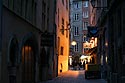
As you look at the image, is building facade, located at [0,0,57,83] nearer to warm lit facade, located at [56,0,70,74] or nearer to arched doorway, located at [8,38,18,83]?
arched doorway, located at [8,38,18,83]

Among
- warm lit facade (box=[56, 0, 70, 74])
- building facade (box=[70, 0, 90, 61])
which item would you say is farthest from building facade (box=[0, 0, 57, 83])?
building facade (box=[70, 0, 90, 61])

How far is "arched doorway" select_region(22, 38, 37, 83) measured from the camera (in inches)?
1050

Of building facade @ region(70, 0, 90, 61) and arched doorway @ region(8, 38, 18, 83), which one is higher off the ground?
building facade @ region(70, 0, 90, 61)

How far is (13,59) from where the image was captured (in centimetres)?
2238

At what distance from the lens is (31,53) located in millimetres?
29625

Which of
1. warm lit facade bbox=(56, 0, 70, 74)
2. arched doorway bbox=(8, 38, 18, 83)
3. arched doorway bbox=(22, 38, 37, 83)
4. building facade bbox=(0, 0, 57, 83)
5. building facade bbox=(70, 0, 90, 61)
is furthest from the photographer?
building facade bbox=(70, 0, 90, 61)

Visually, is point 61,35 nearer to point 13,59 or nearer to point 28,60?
point 28,60

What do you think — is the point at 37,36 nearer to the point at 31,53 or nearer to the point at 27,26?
the point at 31,53

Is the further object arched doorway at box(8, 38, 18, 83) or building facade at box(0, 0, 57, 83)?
arched doorway at box(8, 38, 18, 83)

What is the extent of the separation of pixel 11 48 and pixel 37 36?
9.05 meters

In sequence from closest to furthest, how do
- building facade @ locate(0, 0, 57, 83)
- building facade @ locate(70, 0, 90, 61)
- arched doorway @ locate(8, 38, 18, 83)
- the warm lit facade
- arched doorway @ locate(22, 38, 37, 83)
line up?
building facade @ locate(0, 0, 57, 83), arched doorway @ locate(8, 38, 18, 83), arched doorway @ locate(22, 38, 37, 83), the warm lit facade, building facade @ locate(70, 0, 90, 61)

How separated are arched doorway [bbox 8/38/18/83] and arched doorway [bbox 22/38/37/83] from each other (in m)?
3.39

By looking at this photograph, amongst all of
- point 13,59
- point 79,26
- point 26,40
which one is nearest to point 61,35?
point 26,40

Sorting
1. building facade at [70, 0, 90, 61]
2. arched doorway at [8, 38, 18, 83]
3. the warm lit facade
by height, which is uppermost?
building facade at [70, 0, 90, 61]
